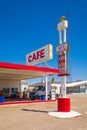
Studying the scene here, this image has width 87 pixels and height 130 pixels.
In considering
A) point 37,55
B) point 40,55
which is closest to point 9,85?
point 37,55

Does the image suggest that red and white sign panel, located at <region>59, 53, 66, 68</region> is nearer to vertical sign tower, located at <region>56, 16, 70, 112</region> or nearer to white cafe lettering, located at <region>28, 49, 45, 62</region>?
vertical sign tower, located at <region>56, 16, 70, 112</region>

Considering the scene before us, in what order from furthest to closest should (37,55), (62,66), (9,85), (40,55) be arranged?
1. (9,85)
2. (37,55)
3. (40,55)
4. (62,66)

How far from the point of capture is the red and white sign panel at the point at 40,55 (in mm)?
28297

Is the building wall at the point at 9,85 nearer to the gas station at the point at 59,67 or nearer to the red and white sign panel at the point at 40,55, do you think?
the gas station at the point at 59,67

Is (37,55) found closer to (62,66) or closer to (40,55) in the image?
(40,55)

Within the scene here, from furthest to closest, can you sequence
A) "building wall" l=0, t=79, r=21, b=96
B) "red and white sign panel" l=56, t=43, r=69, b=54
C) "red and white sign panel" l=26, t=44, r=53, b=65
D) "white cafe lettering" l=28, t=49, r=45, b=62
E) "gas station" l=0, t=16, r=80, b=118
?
"building wall" l=0, t=79, r=21, b=96, "white cafe lettering" l=28, t=49, r=45, b=62, "red and white sign panel" l=26, t=44, r=53, b=65, "red and white sign panel" l=56, t=43, r=69, b=54, "gas station" l=0, t=16, r=80, b=118

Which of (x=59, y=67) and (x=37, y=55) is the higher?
(x=37, y=55)

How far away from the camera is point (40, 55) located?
30.6 metres

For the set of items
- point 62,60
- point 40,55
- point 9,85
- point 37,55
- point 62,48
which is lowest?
point 9,85

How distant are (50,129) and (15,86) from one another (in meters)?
30.7

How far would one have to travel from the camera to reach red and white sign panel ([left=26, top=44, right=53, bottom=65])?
28.3 m

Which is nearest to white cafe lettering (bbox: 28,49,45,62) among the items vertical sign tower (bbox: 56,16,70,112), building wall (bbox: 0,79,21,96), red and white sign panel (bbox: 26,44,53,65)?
red and white sign panel (bbox: 26,44,53,65)

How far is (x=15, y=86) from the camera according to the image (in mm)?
40562

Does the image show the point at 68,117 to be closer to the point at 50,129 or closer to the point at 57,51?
the point at 50,129
